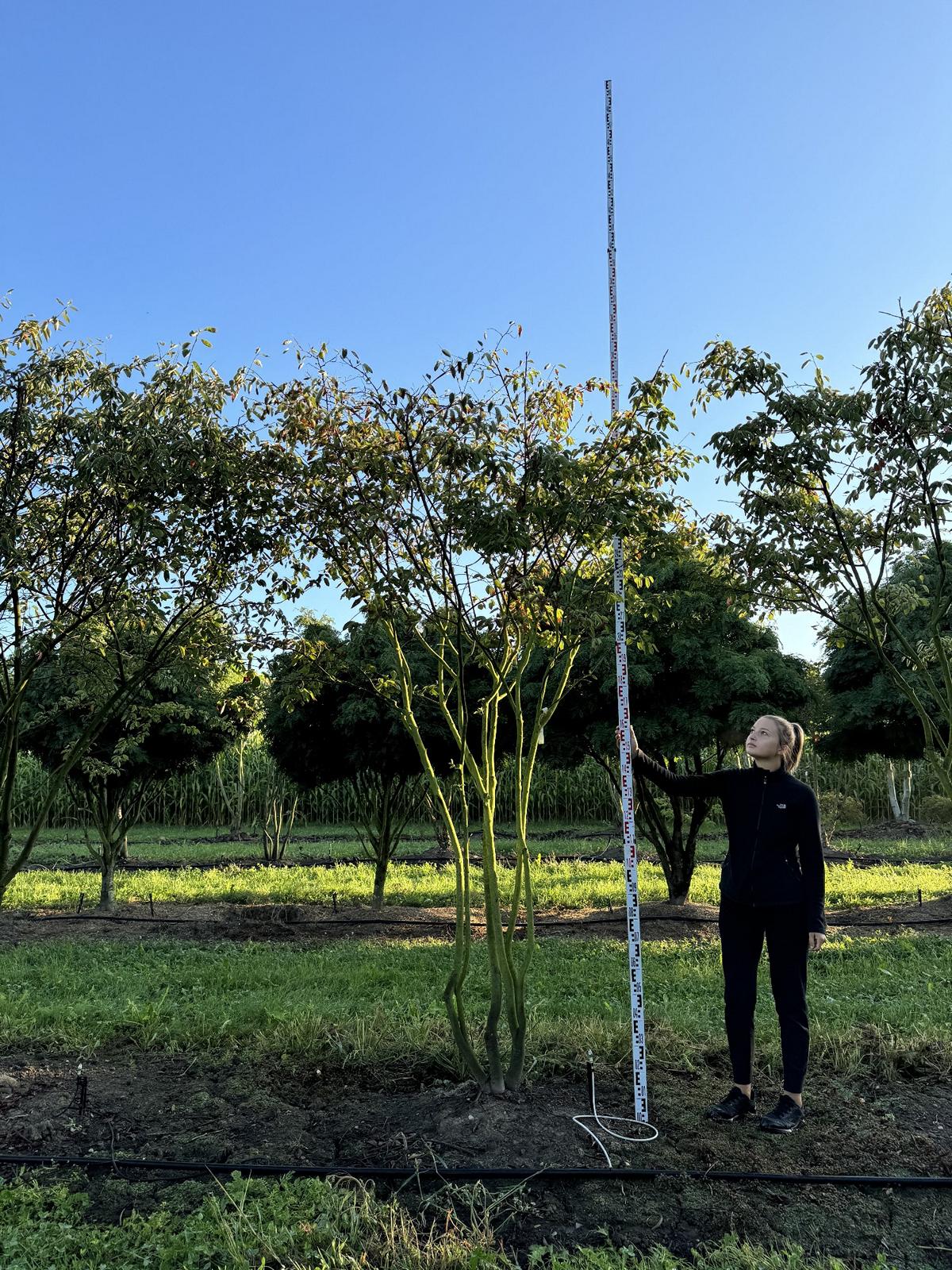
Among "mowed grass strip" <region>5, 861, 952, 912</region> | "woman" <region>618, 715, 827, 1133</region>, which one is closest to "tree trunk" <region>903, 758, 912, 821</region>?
"mowed grass strip" <region>5, 861, 952, 912</region>

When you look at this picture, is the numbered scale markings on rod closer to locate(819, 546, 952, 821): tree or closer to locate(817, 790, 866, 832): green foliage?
locate(819, 546, 952, 821): tree

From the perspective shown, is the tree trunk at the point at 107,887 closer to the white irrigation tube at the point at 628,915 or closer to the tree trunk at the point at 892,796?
the white irrigation tube at the point at 628,915

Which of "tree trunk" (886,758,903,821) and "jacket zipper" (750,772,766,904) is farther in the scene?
"tree trunk" (886,758,903,821)

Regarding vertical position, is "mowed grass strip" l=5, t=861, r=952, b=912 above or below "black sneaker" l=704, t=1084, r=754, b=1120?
below

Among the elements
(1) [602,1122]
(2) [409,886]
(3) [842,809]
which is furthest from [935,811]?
(1) [602,1122]

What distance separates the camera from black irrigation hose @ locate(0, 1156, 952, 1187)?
3.58 metres

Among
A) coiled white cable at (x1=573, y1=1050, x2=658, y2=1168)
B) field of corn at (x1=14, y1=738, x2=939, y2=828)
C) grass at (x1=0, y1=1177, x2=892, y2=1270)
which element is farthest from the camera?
field of corn at (x1=14, y1=738, x2=939, y2=828)

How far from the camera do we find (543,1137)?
4000 millimetres

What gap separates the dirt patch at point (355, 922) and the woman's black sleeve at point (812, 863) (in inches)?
211

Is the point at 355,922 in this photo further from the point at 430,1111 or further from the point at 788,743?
the point at 788,743

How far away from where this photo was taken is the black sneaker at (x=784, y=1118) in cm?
405

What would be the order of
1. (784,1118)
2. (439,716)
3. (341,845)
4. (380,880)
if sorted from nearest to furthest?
(784,1118) < (439,716) < (380,880) < (341,845)

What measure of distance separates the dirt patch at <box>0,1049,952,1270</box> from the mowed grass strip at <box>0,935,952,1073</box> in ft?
0.89

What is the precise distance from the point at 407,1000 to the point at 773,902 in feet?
10.6
